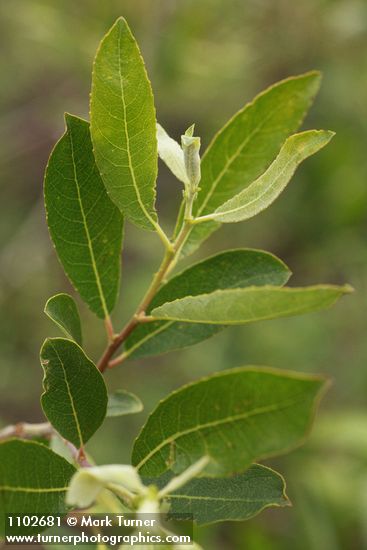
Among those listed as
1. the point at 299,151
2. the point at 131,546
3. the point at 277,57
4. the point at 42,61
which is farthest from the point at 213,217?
the point at 42,61

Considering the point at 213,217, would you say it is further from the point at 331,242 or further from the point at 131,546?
the point at 331,242

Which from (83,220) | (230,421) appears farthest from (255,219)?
(230,421)

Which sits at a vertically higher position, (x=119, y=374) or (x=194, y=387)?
(x=119, y=374)

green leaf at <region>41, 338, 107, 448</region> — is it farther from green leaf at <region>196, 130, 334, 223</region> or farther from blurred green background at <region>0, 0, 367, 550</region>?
blurred green background at <region>0, 0, 367, 550</region>

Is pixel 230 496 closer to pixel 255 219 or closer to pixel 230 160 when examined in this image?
pixel 230 160

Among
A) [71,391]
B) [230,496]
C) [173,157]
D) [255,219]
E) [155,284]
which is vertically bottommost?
[230,496]

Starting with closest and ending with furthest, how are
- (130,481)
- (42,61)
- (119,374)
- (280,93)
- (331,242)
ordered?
1. (130,481)
2. (280,93)
3. (331,242)
4. (119,374)
5. (42,61)

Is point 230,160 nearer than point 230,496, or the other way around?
point 230,496

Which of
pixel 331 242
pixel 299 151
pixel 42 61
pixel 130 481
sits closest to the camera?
pixel 130 481
